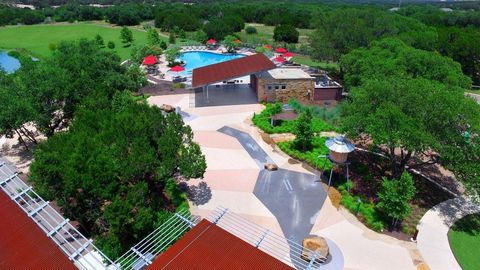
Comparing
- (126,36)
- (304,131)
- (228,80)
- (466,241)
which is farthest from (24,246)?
(126,36)

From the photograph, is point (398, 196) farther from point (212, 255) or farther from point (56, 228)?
point (56, 228)

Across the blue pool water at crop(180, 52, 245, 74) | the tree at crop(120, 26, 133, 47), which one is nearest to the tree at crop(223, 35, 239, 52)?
the blue pool water at crop(180, 52, 245, 74)

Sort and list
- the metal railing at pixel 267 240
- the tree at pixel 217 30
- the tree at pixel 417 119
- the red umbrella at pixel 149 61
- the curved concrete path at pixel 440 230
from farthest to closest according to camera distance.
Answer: the tree at pixel 217 30 → the red umbrella at pixel 149 61 → the tree at pixel 417 119 → the curved concrete path at pixel 440 230 → the metal railing at pixel 267 240

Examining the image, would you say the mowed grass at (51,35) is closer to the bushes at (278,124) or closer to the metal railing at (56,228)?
the bushes at (278,124)

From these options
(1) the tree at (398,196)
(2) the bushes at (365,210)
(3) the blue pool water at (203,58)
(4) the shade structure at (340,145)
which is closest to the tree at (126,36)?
(3) the blue pool water at (203,58)

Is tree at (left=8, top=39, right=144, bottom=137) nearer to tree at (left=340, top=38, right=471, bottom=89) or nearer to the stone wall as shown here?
the stone wall

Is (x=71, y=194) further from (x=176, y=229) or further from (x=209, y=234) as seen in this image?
(x=209, y=234)
